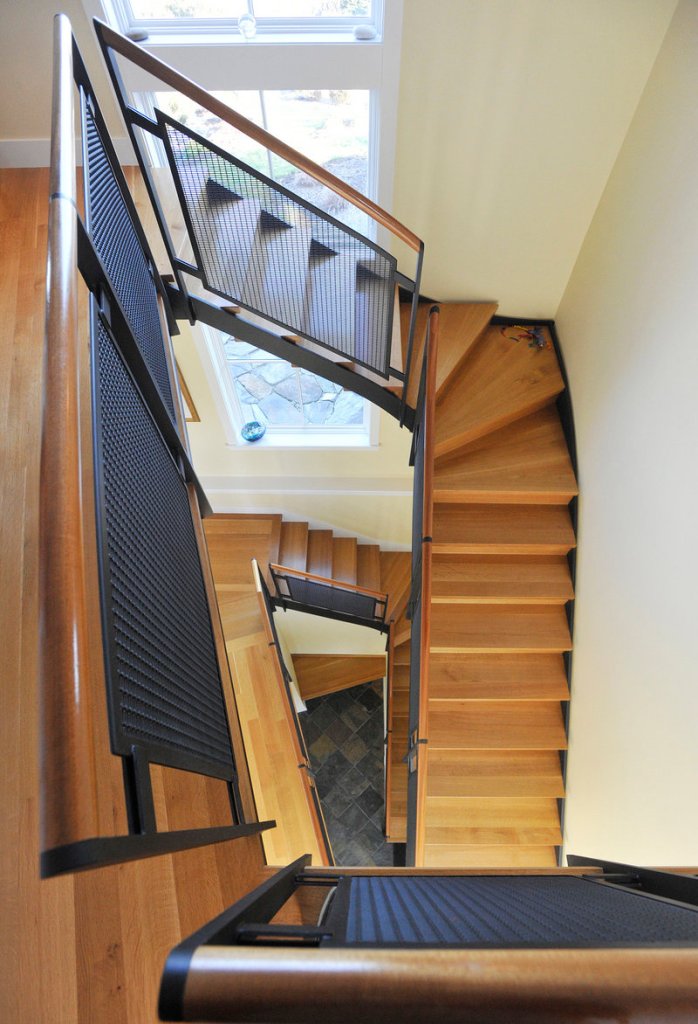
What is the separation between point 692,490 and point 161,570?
191cm

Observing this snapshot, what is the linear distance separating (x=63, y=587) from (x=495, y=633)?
2861 mm

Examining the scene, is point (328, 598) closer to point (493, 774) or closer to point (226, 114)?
point (493, 774)

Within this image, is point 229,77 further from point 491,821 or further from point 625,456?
point 491,821

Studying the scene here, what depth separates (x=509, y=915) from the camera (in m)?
0.82

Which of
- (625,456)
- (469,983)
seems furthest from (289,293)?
(469,983)

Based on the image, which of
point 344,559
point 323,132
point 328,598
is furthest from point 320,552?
point 323,132

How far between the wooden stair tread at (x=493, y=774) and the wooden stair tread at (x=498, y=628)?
0.67 m

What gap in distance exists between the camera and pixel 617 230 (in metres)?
2.80

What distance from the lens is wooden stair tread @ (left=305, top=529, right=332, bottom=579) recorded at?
4836 millimetres

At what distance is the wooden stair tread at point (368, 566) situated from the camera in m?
5.08

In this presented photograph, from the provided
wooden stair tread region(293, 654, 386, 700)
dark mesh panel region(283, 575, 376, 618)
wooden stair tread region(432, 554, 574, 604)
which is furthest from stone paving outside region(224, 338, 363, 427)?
wooden stair tread region(293, 654, 386, 700)

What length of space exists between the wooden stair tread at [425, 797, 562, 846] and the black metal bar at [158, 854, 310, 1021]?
267 centimetres

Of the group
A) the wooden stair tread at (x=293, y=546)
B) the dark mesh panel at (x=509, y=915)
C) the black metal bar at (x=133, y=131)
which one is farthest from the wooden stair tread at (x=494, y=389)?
the dark mesh panel at (x=509, y=915)

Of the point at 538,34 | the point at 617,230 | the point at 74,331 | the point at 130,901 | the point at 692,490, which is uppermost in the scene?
the point at 538,34
